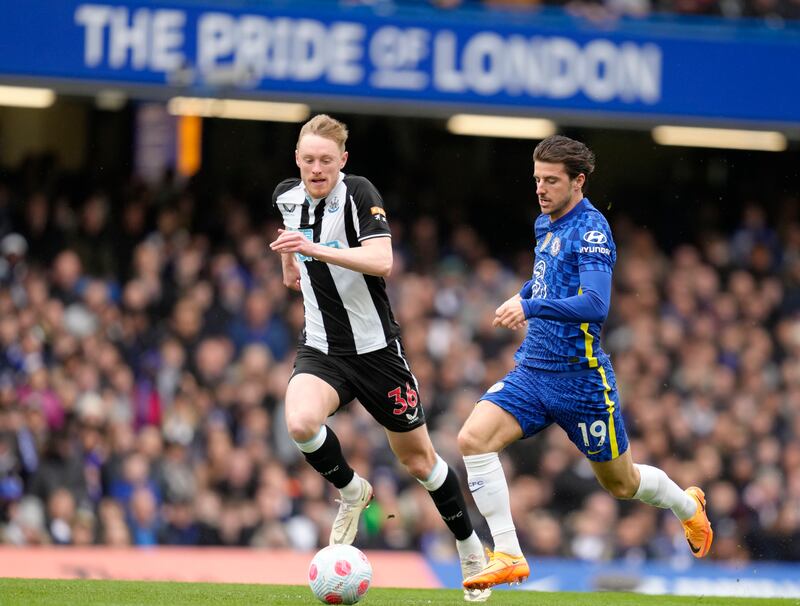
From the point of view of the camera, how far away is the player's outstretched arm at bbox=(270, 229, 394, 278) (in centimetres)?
684

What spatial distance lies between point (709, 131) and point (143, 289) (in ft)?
21.7

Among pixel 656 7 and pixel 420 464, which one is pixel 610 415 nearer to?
pixel 420 464

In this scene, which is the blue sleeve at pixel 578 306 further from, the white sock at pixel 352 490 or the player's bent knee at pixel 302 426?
the white sock at pixel 352 490

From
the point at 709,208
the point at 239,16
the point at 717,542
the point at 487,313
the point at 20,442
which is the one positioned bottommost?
the point at 717,542

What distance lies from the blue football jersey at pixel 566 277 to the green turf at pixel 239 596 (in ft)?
4.55

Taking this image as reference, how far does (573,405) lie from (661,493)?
2.80ft

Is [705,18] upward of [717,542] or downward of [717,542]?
upward

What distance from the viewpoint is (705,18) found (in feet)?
52.1

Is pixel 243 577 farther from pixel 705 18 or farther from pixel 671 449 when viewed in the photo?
pixel 705 18

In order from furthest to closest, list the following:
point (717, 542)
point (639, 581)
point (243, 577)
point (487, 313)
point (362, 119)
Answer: point (362, 119) < point (487, 313) < point (717, 542) < point (639, 581) < point (243, 577)

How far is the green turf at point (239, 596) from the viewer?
23.8 feet

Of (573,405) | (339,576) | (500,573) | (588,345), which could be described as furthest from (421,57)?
(339,576)

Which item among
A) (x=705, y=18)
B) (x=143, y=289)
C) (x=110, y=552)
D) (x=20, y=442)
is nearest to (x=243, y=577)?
(x=110, y=552)

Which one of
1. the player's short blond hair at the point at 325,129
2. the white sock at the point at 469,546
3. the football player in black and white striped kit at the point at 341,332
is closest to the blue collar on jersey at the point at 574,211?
the football player in black and white striped kit at the point at 341,332
